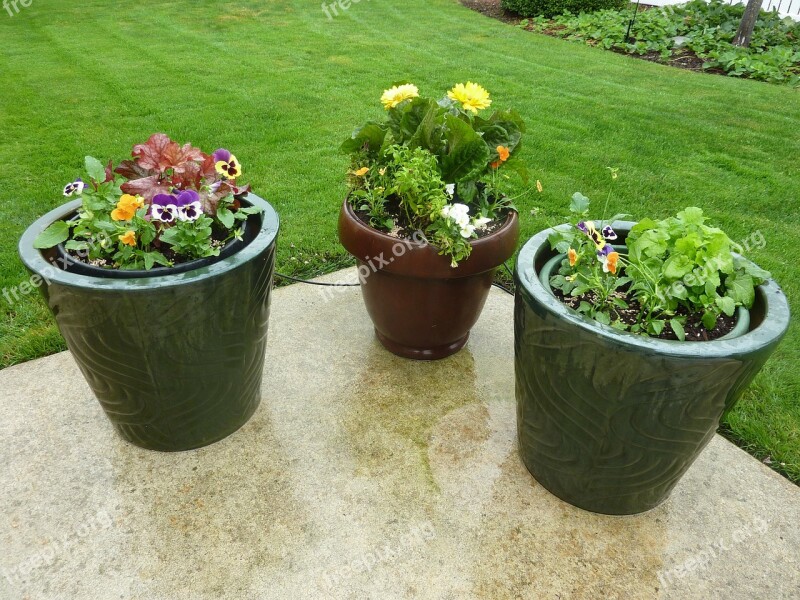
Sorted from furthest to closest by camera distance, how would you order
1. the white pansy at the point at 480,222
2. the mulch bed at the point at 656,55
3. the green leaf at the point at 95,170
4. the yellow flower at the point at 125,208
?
the mulch bed at the point at 656,55
the white pansy at the point at 480,222
the green leaf at the point at 95,170
the yellow flower at the point at 125,208

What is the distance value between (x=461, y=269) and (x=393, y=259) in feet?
0.91

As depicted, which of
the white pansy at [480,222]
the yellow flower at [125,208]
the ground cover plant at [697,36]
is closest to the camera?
the yellow flower at [125,208]

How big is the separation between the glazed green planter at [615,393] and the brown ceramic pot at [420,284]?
349mm

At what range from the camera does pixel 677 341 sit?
5.99 ft

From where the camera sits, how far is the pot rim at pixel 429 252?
2445mm

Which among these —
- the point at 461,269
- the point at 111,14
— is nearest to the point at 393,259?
the point at 461,269

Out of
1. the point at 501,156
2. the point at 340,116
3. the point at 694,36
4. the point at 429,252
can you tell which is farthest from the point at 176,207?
the point at 694,36

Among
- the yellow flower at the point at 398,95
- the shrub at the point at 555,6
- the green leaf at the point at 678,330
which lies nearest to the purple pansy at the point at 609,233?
the green leaf at the point at 678,330

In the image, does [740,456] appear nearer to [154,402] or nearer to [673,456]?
[673,456]

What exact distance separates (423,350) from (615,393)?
1158 mm

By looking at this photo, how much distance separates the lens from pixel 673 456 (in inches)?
77.3

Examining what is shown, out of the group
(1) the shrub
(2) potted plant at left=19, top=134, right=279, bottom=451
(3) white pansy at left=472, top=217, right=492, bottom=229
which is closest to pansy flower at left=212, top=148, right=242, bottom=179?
(2) potted plant at left=19, top=134, right=279, bottom=451

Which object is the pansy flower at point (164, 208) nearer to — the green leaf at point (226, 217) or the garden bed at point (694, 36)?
the green leaf at point (226, 217)

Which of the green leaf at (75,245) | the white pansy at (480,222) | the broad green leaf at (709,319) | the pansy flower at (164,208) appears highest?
the pansy flower at (164,208)
